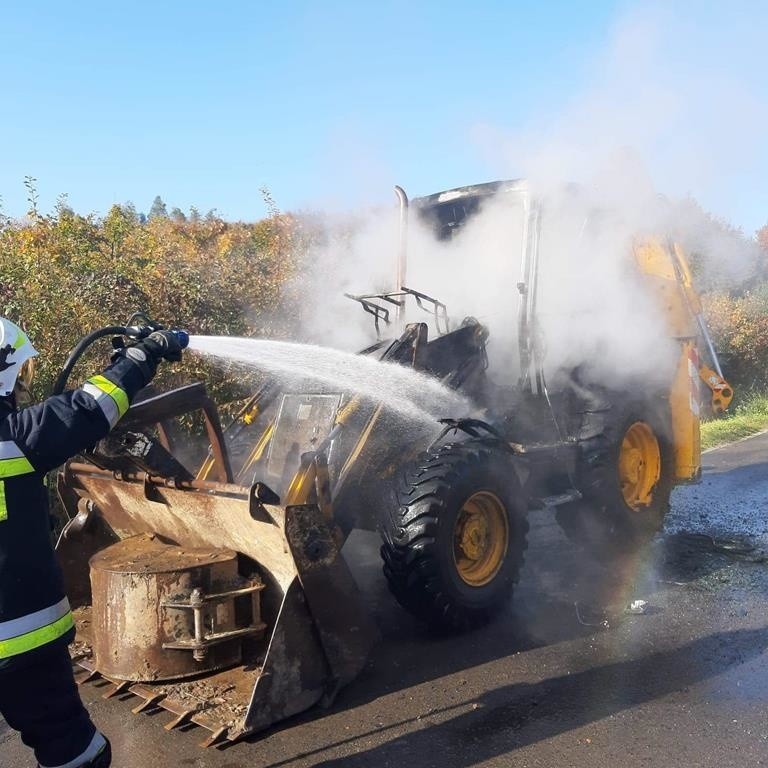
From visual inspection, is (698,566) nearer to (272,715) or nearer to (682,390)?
(682,390)

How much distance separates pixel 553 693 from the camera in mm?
3916

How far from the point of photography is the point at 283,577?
12.4ft

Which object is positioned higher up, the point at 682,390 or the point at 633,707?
the point at 682,390

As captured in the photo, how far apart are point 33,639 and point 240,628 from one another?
132cm

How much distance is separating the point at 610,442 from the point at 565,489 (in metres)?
0.55

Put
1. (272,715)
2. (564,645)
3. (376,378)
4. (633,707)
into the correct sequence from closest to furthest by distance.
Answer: (272,715), (633,707), (564,645), (376,378)

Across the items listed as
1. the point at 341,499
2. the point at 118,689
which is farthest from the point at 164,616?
the point at 341,499

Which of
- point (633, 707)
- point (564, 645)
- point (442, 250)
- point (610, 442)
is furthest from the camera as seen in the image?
point (442, 250)

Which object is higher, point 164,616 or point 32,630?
point 32,630

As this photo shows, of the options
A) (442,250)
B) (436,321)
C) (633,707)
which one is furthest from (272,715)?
(442,250)

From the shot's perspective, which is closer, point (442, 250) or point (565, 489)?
point (565, 489)

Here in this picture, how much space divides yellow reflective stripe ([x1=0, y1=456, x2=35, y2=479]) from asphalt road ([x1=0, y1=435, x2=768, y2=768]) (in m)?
1.57

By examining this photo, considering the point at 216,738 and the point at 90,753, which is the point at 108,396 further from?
the point at 216,738

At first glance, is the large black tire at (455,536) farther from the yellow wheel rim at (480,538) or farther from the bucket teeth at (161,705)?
the bucket teeth at (161,705)
